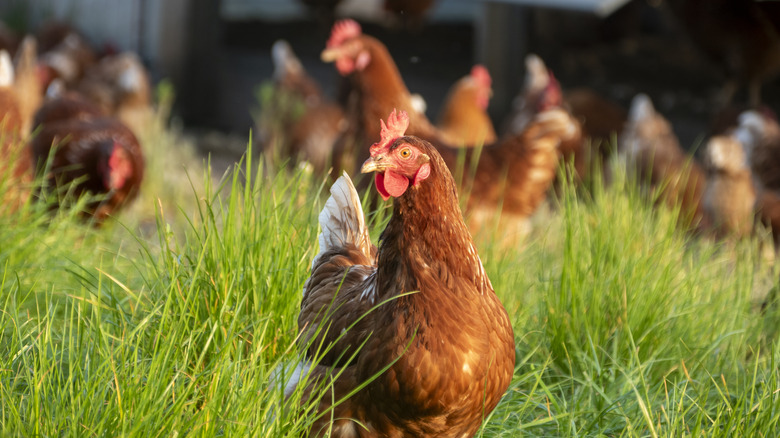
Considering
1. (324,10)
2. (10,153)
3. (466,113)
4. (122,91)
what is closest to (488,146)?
(466,113)

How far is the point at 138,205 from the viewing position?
6.35m

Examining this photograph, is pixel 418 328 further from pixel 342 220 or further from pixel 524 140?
pixel 524 140

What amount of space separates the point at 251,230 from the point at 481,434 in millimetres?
959

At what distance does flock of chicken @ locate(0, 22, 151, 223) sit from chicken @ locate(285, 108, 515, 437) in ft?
6.04

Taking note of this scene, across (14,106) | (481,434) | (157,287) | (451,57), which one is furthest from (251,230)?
(451,57)

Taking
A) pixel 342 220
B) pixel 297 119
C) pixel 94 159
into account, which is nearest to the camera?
pixel 342 220

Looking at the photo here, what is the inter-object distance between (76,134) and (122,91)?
2705 mm

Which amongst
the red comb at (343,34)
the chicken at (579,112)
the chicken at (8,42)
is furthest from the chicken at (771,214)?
the chicken at (8,42)

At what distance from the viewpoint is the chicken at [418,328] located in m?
2.00

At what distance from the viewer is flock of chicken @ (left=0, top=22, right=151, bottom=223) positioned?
412cm

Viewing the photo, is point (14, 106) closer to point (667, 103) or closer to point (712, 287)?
point (712, 287)

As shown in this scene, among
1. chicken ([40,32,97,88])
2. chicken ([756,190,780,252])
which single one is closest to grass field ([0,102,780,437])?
chicken ([756,190,780,252])

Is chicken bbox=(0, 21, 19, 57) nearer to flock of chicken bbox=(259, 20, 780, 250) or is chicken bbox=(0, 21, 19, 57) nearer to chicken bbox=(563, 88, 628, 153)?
flock of chicken bbox=(259, 20, 780, 250)

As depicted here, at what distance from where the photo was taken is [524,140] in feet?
14.6
